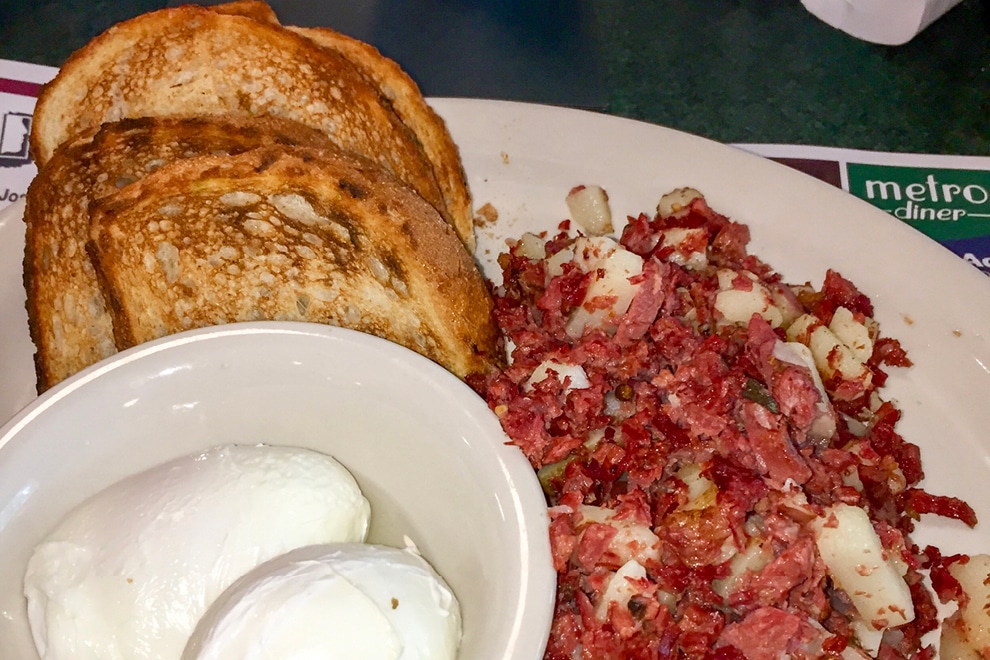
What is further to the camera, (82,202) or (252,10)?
(252,10)

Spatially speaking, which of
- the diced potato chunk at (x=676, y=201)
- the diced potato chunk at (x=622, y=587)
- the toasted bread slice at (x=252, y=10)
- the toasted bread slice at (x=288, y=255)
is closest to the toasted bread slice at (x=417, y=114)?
the toasted bread slice at (x=252, y=10)

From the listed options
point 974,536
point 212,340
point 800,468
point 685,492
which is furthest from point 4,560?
point 974,536

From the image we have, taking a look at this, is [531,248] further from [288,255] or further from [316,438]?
[316,438]

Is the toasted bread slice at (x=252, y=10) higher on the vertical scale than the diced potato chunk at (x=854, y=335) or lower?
higher

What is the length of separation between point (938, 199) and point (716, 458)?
121cm

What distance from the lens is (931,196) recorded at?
219cm

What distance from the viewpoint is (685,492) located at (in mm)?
1459

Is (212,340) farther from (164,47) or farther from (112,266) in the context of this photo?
(164,47)

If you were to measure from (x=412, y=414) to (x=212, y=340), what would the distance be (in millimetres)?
368

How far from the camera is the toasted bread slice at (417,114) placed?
6.40 feet

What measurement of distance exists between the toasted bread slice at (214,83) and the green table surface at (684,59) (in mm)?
880

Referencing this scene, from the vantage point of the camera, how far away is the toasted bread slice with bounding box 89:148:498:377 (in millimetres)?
1506

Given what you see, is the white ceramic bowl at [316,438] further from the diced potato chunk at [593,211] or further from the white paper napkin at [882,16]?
the white paper napkin at [882,16]

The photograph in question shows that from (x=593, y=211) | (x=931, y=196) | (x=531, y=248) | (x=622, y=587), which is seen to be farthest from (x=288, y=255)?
(x=931, y=196)
